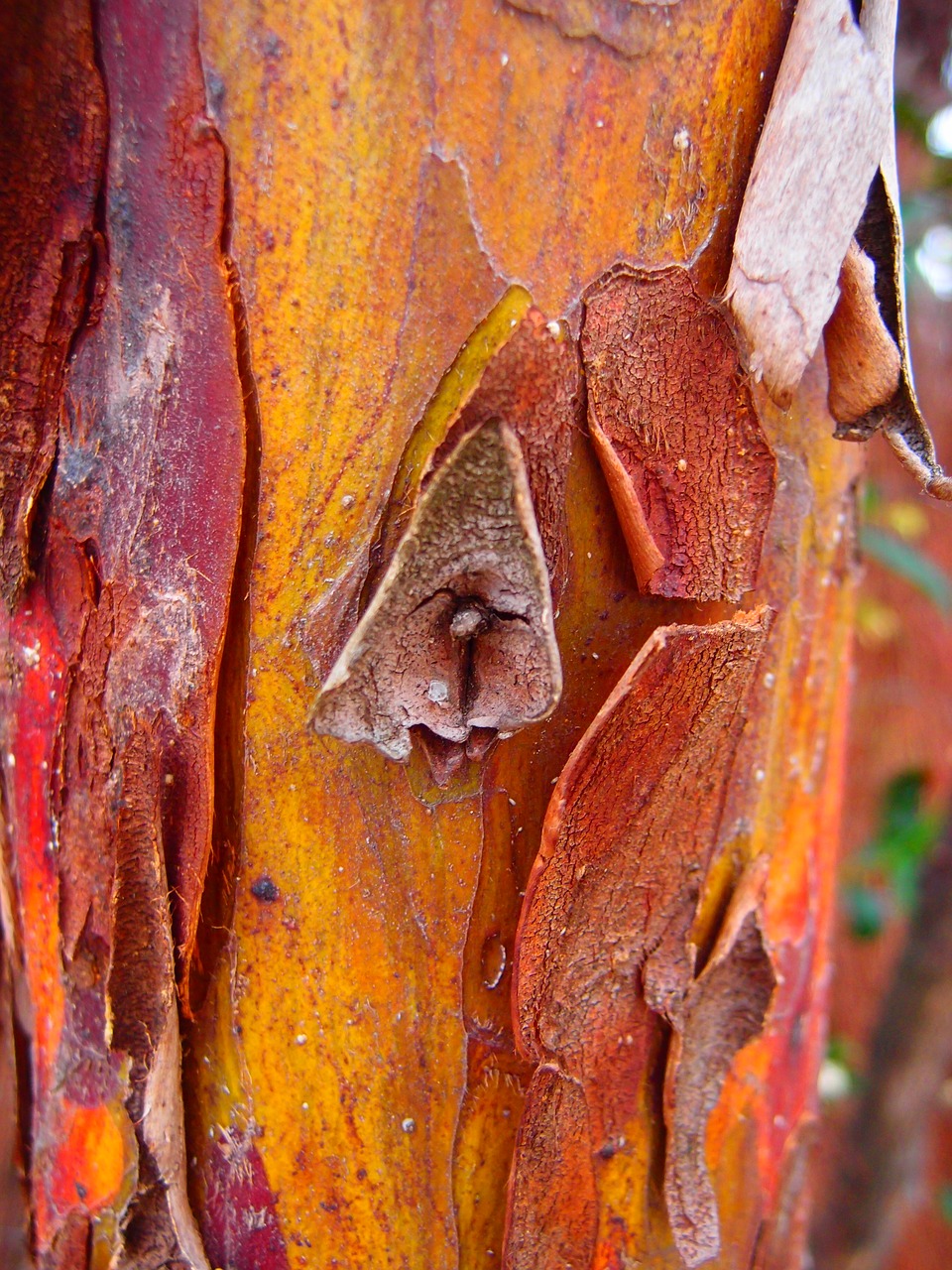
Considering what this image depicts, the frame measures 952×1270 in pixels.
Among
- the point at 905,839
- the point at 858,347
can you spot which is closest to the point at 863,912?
the point at 905,839

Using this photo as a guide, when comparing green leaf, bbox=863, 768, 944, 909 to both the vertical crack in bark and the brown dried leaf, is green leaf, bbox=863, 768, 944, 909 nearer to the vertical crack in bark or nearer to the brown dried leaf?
the brown dried leaf

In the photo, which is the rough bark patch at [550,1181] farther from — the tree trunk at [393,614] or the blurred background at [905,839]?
the blurred background at [905,839]

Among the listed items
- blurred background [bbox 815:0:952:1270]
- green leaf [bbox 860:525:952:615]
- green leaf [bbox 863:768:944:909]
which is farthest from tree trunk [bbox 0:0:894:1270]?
green leaf [bbox 863:768:944:909]

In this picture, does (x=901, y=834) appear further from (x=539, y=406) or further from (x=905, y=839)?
(x=539, y=406)

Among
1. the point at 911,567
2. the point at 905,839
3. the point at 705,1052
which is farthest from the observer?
the point at 905,839

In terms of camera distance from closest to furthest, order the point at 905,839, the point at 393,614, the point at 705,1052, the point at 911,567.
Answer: the point at 393,614 → the point at 705,1052 → the point at 911,567 → the point at 905,839

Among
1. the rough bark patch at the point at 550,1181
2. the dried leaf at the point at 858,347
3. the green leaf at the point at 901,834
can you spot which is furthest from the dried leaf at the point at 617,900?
the green leaf at the point at 901,834
